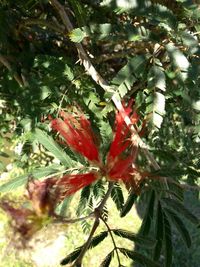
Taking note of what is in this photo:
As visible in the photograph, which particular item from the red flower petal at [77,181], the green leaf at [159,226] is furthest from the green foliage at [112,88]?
the red flower petal at [77,181]

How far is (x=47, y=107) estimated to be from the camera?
2588mm

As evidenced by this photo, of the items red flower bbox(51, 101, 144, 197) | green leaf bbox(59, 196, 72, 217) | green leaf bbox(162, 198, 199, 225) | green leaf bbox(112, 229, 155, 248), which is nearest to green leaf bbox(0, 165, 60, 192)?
green leaf bbox(59, 196, 72, 217)

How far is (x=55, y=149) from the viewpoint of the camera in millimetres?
2152

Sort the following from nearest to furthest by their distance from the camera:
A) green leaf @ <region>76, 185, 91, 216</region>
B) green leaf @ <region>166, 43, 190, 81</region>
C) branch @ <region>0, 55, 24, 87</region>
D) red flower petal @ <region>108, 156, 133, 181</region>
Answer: red flower petal @ <region>108, 156, 133, 181</region> → green leaf @ <region>166, 43, 190, 81</region> → green leaf @ <region>76, 185, 91, 216</region> → branch @ <region>0, 55, 24, 87</region>

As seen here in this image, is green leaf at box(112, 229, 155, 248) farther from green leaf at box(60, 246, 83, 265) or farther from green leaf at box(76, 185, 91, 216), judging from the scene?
green leaf at box(76, 185, 91, 216)

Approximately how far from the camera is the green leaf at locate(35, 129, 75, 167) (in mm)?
2100

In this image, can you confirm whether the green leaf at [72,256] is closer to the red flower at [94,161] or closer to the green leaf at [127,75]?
the red flower at [94,161]

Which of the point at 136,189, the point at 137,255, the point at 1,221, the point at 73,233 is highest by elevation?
the point at 136,189

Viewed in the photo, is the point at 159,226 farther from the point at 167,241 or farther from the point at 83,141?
the point at 83,141

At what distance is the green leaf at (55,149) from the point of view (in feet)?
6.89

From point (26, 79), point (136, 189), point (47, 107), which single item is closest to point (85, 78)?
point (47, 107)

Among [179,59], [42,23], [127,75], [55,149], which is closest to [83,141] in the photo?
[55,149]

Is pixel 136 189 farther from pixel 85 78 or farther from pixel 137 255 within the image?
pixel 85 78

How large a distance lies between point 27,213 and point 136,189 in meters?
0.70
